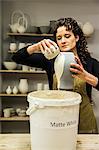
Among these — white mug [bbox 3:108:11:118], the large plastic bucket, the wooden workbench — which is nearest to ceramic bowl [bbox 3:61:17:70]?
white mug [bbox 3:108:11:118]

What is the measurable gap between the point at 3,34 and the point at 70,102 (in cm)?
271

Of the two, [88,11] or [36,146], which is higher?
[88,11]

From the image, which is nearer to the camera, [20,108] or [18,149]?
[18,149]

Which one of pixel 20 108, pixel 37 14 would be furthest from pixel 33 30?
pixel 20 108

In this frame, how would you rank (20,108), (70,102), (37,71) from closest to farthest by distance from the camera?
(70,102) < (37,71) < (20,108)

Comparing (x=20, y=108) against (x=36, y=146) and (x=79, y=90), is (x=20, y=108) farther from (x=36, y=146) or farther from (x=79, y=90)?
(x=36, y=146)

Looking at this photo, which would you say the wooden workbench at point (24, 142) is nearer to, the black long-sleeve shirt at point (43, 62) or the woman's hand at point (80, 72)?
the woman's hand at point (80, 72)

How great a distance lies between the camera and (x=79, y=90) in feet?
5.02

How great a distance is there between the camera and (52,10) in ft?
11.4

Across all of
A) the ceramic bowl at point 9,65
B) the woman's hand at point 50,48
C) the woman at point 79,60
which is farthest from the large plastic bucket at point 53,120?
the ceramic bowl at point 9,65

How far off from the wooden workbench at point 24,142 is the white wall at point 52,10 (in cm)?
245

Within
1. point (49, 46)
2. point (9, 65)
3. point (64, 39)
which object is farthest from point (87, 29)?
point (49, 46)

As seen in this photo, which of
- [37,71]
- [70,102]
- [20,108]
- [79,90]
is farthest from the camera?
[20,108]

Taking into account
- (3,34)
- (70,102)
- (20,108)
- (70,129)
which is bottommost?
(20,108)
